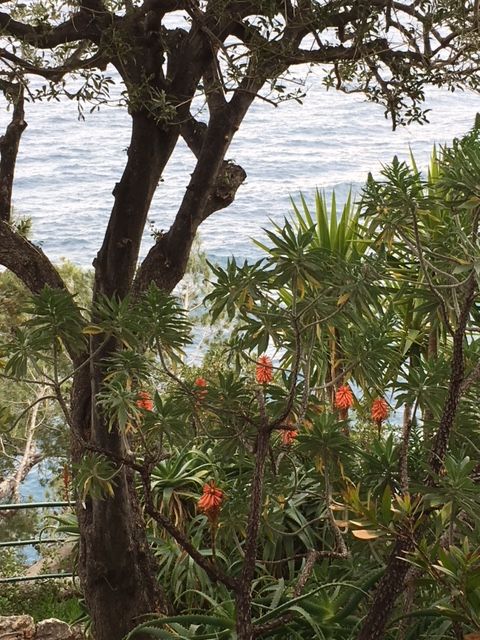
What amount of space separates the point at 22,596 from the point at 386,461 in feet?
9.48

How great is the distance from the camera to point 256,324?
2100 millimetres

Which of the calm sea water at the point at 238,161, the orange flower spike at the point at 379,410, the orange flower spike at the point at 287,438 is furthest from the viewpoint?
the calm sea water at the point at 238,161

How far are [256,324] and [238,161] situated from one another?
2182 cm

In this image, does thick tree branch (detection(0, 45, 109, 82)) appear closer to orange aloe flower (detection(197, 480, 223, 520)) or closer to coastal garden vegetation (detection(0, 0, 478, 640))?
coastal garden vegetation (detection(0, 0, 478, 640))

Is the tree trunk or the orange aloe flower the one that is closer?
the orange aloe flower

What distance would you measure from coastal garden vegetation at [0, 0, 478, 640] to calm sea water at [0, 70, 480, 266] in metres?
16.7

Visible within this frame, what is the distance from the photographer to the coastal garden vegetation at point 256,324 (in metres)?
2.02

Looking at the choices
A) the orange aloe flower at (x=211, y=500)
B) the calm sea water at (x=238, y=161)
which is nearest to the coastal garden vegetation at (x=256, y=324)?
the orange aloe flower at (x=211, y=500)

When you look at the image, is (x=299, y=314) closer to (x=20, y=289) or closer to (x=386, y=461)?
(x=386, y=461)

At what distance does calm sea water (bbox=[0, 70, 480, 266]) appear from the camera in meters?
22.0

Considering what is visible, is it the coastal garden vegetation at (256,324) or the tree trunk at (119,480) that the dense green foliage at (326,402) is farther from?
the tree trunk at (119,480)

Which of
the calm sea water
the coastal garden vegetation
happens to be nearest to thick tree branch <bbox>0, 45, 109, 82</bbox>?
the coastal garden vegetation

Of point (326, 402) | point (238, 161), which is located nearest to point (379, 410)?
point (326, 402)

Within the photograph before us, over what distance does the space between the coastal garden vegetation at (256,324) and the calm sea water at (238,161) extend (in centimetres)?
1666
